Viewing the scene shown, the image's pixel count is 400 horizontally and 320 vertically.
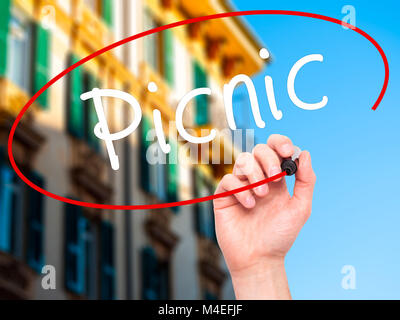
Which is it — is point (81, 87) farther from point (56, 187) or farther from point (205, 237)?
point (205, 237)

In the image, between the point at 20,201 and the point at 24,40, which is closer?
the point at 20,201

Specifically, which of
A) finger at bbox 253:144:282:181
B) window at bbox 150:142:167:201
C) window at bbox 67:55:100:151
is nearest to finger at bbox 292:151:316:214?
finger at bbox 253:144:282:181

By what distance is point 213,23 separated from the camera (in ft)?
56.7

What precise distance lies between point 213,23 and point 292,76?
14.3 meters

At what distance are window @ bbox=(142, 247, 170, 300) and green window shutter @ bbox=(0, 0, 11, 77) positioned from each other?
384 centimetres

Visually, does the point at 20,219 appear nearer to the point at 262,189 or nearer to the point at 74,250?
the point at 74,250

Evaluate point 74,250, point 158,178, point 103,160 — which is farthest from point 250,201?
point 158,178

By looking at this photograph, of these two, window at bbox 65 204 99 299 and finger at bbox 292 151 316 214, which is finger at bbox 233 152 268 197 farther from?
window at bbox 65 204 99 299

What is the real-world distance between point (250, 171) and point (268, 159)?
0.19 ft

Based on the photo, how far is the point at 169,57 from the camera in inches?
609

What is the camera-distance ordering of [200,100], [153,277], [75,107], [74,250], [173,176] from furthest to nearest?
1. [200,100]
2. [173,176]
3. [153,277]
4. [75,107]
5. [74,250]

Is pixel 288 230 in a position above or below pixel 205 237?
below
